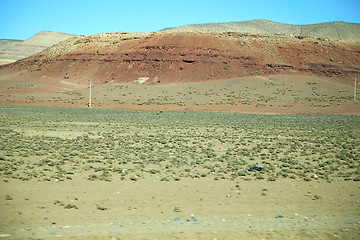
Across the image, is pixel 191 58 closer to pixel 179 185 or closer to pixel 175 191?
pixel 179 185

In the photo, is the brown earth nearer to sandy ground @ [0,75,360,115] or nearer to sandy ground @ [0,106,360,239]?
sandy ground @ [0,75,360,115]

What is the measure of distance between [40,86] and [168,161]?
68837 mm

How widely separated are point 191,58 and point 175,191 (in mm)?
80688

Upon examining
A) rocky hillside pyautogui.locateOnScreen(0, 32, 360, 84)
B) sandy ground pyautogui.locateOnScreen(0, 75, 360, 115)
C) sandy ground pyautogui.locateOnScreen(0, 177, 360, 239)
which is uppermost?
rocky hillside pyautogui.locateOnScreen(0, 32, 360, 84)

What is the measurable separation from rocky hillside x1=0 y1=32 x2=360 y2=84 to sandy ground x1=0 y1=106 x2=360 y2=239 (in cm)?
6755

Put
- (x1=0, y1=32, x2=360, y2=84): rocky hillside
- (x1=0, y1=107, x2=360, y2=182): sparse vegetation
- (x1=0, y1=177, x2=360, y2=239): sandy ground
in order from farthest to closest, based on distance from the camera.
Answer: (x1=0, y1=32, x2=360, y2=84): rocky hillside < (x1=0, y1=107, x2=360, y2=182): sparse vegetation < (x1=0, y1=177, x2=360, y2=239): sandy ground

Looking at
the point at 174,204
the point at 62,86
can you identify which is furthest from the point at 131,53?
the point at 174,204

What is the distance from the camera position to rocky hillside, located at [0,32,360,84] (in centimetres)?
8725

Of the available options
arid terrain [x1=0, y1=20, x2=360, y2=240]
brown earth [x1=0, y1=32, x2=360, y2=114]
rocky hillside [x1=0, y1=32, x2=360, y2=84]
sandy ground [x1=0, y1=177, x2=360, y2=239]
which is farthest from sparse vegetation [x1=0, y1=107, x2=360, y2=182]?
rocky hillside [x1=0, y1=32, x2=360, y2=84]

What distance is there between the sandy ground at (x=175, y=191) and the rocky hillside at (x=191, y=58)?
6755cm

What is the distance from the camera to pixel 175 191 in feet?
34.4

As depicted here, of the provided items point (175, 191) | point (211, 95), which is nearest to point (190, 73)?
point (211, 95)

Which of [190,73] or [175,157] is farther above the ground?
[190,73]

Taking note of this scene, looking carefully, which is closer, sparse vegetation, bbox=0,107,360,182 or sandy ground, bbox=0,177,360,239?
sandy ground, bbox=0,177,360,239
